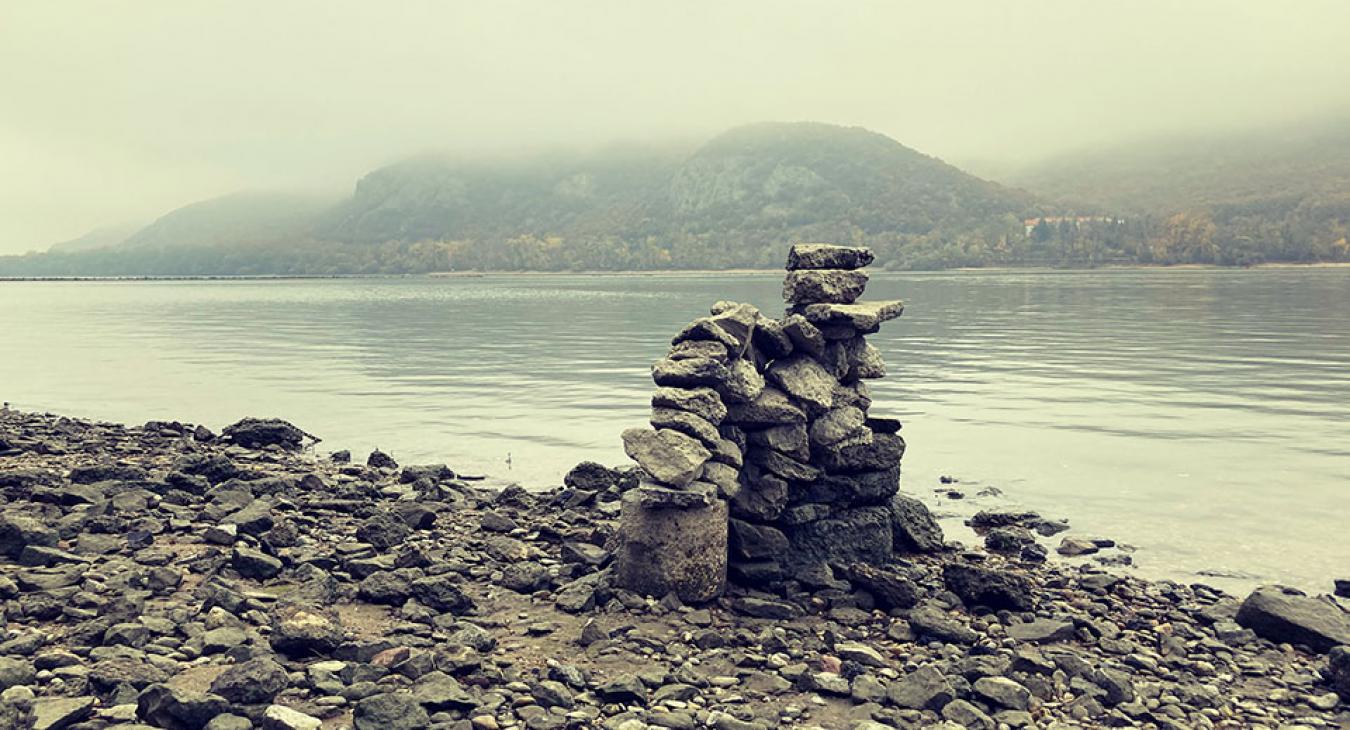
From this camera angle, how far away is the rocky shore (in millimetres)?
9547

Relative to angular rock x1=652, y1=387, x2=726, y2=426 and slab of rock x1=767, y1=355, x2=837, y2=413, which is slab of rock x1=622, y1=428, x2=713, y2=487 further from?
slab of rock x1=767, y1=355, x2=837, y2=413

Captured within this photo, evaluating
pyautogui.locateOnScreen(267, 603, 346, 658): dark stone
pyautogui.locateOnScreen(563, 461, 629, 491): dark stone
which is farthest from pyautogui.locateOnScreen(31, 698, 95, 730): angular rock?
pyautogui.locateOnScreen(563, 461, 629, 491): dark stone

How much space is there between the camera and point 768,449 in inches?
555

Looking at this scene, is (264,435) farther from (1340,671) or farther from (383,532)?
(1340,671)

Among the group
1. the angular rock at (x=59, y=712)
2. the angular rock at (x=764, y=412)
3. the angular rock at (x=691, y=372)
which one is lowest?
the angular rock at (x=59, y=712)

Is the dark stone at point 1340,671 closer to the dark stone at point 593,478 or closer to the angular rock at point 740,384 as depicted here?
the angular rock at point 740,384

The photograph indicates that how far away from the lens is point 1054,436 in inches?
1080

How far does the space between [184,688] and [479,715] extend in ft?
8.76

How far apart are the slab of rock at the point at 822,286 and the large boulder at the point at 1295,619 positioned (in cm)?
632

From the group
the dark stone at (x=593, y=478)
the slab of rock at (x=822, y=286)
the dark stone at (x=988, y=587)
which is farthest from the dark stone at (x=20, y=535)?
the dark stone at (x=988, y=587)

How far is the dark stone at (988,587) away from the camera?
42.6 feet

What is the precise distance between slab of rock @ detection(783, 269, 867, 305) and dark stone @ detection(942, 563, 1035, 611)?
13.5ft

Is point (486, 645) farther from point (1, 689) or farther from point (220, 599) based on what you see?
point (1, 689)

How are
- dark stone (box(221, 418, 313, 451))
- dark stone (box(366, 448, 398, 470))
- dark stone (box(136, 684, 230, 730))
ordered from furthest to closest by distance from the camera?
dark stone (box(221, 418, 313, 451)) → dark stone (box(366, 448, 398, 470)) → dark stone (box(136, 684, 230, 730))
